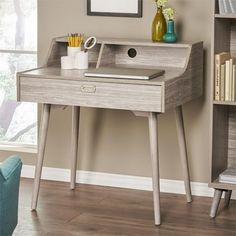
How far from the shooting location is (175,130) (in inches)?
185

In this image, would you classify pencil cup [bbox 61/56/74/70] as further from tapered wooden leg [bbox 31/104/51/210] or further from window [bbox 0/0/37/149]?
window [bbox 0/0/37/149]

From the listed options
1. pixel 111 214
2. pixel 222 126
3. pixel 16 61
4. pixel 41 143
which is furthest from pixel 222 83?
pixel 16 61

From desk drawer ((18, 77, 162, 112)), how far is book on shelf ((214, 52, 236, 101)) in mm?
397

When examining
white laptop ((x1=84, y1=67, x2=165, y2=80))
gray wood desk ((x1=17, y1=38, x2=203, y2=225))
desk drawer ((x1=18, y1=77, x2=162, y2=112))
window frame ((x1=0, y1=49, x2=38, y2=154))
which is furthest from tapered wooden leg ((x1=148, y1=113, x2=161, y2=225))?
window frame ((x1=0, y1=49, x2=38, y2=154))

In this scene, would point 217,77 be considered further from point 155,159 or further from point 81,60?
point 81,60

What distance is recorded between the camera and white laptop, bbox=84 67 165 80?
13.3ft

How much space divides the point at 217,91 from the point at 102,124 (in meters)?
0.93

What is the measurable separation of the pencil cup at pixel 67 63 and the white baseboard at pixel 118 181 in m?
0.79

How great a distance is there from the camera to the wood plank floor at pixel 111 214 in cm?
403

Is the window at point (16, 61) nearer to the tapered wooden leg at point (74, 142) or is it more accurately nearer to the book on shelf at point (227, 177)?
the tapered wooden leg at point (74, 142)

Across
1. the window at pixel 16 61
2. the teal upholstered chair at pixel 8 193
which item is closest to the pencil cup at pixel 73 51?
the window at pixel 16 61

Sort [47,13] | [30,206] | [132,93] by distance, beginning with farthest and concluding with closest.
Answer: [47,13] → [30,206] → [132,93]

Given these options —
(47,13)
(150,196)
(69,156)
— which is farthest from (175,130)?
(47,13)

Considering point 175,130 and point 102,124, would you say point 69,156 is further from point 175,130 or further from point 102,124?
point 175,130
